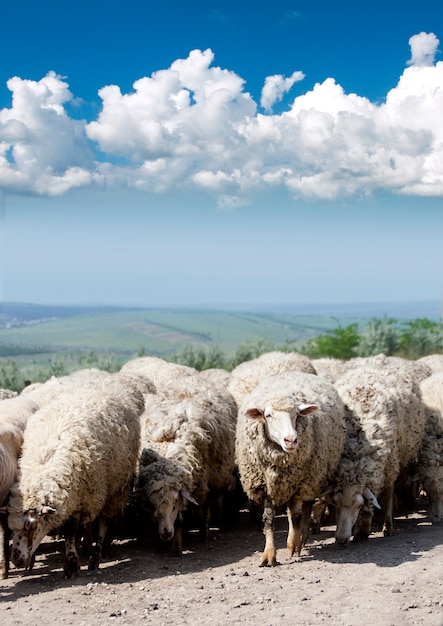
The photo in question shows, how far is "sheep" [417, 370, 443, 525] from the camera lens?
438 inches

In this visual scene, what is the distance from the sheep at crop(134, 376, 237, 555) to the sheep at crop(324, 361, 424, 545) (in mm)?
1855

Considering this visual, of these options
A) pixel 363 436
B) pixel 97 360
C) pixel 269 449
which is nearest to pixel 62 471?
pixel 269 449

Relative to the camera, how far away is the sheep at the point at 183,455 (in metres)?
9.73

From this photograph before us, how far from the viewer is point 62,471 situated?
8.57m

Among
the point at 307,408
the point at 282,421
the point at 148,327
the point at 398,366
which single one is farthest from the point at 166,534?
the point at 148,327

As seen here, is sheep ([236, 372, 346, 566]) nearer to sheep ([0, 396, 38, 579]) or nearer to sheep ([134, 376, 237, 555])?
sheep ([134, 376, 237, 555])

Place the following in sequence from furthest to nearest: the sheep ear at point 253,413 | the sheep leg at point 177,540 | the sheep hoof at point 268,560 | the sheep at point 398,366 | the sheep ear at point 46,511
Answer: the sheep at point 398,366 < the sheep leg at point 177,540 < the sheep ear at point 253,413 < the sheep hoof at point 268,560 < the sheep ear at point 46,511

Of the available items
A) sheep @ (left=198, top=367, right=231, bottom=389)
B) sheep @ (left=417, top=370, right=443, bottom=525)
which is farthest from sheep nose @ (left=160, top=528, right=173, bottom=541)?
sheep @ (left=198, top=367, right=231, bottom=389)

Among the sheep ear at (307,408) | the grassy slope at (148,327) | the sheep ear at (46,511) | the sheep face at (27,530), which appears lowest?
the grassy slope at (148,327)

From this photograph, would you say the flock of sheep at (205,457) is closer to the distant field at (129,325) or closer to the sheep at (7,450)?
the sheep at (7,450)

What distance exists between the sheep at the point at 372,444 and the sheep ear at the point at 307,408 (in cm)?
123

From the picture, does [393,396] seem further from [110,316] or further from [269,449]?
[110,316]

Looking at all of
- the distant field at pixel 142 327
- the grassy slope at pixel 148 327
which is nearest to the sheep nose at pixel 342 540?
the distant field at pixel 142 327

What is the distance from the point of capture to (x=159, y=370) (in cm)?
1639
